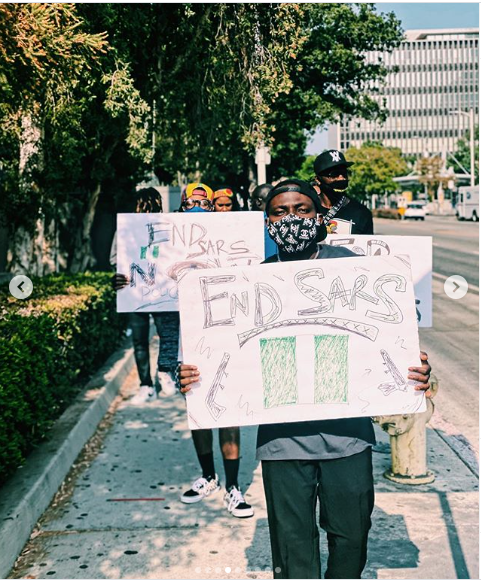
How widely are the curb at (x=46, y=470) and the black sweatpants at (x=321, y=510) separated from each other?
5.31ft

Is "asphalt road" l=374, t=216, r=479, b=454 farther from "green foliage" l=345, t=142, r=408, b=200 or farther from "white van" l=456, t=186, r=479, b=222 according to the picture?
"green foliage" l=345, t=142, r=408, b=200

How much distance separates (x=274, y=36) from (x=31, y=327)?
18.2 ft

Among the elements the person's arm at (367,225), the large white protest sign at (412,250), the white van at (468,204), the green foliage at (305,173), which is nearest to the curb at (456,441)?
the large white protest sign at (412,250)

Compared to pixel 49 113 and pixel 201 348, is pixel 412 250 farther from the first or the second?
pixel 49 113

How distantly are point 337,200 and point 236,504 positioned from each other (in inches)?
77.9

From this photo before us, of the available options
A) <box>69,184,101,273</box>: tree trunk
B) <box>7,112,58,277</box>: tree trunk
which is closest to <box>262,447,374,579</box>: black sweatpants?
<box>7,112,58,277</box>: tree trunk

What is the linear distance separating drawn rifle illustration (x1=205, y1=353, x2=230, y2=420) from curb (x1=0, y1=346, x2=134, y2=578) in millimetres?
1533

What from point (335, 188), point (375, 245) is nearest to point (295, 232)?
point (375, 245)

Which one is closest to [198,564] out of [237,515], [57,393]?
[237,515]

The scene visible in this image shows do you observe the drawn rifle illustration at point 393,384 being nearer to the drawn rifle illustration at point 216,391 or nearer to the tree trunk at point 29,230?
the drawn rifle illustration at point 216,391

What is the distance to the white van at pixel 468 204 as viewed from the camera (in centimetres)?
A: 5494

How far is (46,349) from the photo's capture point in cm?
566

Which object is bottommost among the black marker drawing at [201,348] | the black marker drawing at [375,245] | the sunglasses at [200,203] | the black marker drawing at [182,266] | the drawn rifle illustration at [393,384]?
the drawn rifle illustration at [393,384]

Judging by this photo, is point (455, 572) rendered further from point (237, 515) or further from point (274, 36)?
point (274, 36)
